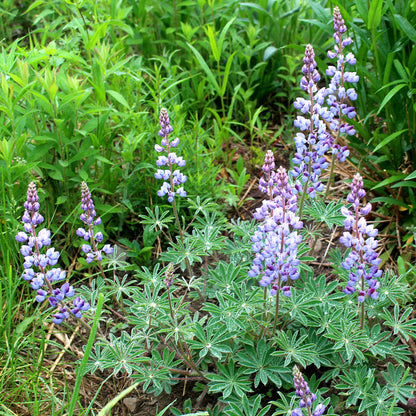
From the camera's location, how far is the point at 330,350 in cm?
260

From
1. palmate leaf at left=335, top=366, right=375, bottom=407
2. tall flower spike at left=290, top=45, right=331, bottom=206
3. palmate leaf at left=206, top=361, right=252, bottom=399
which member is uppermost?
tall flower spike at left=290, top=45, right=331, bottom=206

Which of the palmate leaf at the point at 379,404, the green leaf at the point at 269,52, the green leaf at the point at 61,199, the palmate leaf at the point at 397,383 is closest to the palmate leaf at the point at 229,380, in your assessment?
the palmate leaf at the point at 379,404

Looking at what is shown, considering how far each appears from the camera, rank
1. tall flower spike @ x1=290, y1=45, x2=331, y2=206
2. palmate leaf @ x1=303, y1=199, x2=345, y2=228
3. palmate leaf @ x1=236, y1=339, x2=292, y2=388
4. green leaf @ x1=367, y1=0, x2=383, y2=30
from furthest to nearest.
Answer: green leaf @ x1=367, y1=0, x2=383, y2=30
palmate leaf @ x1=303, y1=199, x2=345, y2=228
tall flower spike @ x1=290, y1=45, x2=331, y2=206
palmate leaf @ x1=236, y1=339, x2=292, y2=388

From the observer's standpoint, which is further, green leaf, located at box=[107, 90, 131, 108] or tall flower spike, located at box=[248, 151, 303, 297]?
green leaf, located at box=[107, 90, 131, 108]

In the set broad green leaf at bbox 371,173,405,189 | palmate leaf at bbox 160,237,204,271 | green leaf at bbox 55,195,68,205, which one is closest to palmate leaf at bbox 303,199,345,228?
broad green leaf at bbox 371,173,405,189

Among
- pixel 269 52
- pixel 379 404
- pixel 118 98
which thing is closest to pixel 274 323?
pixel 379 404

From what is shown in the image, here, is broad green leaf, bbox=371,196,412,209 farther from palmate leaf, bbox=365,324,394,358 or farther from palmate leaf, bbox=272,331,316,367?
palmate leaf, bbox=272,331,316,367

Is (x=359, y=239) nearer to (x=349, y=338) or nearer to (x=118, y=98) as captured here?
(x=349, y=338)

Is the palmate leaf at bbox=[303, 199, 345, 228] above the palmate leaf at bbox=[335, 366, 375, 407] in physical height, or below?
above

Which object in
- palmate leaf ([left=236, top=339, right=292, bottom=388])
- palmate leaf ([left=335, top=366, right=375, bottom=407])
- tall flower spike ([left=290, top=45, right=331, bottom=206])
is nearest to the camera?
palmate leaf ([left=335, top=366, right=375, bottom=407])

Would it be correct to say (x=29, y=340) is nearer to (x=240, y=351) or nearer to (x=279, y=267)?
(x=240, y=351)

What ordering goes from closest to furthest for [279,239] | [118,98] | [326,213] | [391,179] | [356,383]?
[279,239] < [356,383] < [326,213] < [391,179] < [118,98]

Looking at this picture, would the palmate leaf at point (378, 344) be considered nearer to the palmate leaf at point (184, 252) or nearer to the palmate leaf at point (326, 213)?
the palmate leaf at point (326, 213)

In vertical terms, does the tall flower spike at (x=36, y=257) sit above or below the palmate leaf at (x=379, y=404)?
above
